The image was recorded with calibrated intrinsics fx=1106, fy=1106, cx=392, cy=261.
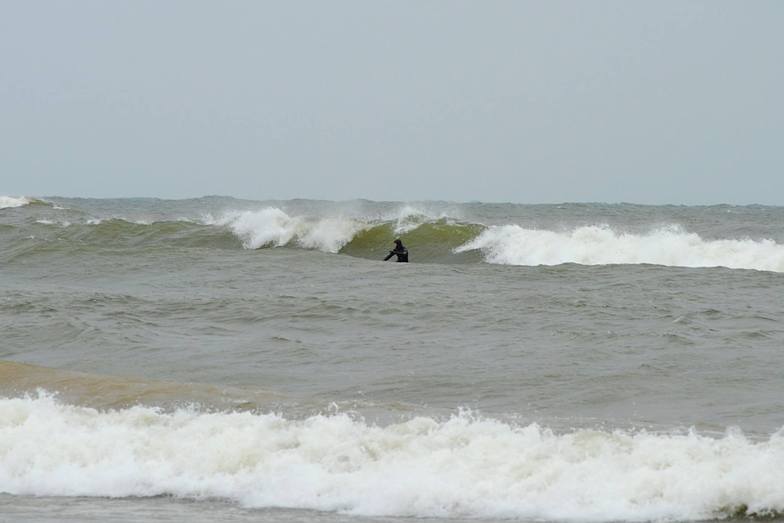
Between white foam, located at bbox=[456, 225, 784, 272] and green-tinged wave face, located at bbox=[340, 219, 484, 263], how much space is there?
45cm

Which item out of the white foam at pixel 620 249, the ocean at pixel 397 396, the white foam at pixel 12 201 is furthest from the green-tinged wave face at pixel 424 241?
the white foam at pixel 12 201

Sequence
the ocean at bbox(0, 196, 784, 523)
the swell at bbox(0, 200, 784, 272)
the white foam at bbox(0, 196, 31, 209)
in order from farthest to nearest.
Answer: the white foam at bbox(0, 196, 31, 209)
the swell at bbox(0, 200, 784, 272)
the ocean at bbox(0, 196, 784, 523)

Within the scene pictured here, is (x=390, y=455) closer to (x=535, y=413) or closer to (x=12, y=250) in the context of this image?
(x=535, y=413)

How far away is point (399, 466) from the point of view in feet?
24.9

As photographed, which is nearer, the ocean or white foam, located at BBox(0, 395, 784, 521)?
white foam, located at BBox(0, 395, 784, 521)

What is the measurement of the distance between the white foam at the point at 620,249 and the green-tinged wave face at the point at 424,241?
453mm

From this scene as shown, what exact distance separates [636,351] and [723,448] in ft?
16.7

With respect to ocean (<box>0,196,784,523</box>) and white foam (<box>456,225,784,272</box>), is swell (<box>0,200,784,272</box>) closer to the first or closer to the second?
white foam (<box>456,225,784,272</box>)

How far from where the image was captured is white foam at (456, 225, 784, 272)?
83.8 feet

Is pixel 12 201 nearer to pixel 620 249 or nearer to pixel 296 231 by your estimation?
pixel 296 231

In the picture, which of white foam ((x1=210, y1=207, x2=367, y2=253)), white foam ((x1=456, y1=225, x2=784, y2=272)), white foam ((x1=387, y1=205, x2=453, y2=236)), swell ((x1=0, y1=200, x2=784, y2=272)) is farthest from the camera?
white foam ((x1=210, y1=207, x2=367, y2=253))

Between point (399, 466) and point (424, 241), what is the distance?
23.8 meters

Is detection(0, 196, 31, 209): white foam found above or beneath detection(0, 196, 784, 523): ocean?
above

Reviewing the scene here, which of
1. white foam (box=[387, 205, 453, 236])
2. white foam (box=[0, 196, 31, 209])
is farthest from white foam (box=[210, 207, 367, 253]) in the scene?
white foam (box=[0, 196, 31, 209])
